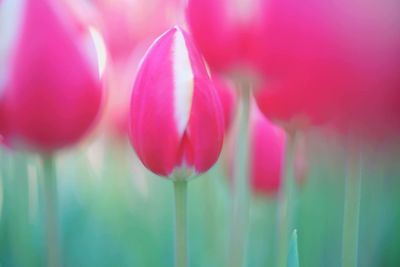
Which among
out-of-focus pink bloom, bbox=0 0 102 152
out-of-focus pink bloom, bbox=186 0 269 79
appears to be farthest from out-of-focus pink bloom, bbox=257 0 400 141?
out-of-focus pink bloom, bbox=0 0 102 152

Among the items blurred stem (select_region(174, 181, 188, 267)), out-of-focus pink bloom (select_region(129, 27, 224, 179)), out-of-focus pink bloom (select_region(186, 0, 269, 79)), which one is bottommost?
blurred stem (select_region(174, 181, 188, 267))

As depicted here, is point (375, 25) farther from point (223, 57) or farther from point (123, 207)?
point (123, 207)

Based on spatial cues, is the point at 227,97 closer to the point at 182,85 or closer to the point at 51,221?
the point at 182,85

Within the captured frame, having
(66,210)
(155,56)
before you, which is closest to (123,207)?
(66,210)

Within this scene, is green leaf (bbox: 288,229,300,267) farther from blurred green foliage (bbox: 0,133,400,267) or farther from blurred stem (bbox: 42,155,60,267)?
blurred stem (bbox: 42,155,60,267)

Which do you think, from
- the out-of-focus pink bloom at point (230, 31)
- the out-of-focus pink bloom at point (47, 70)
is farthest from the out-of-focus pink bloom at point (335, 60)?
the out-of-focus pink bloom at point (47, 70)

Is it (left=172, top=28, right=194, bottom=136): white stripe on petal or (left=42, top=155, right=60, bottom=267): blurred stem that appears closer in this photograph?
(left=172, top=28, right=194, bottom=136): white stripe on petal
